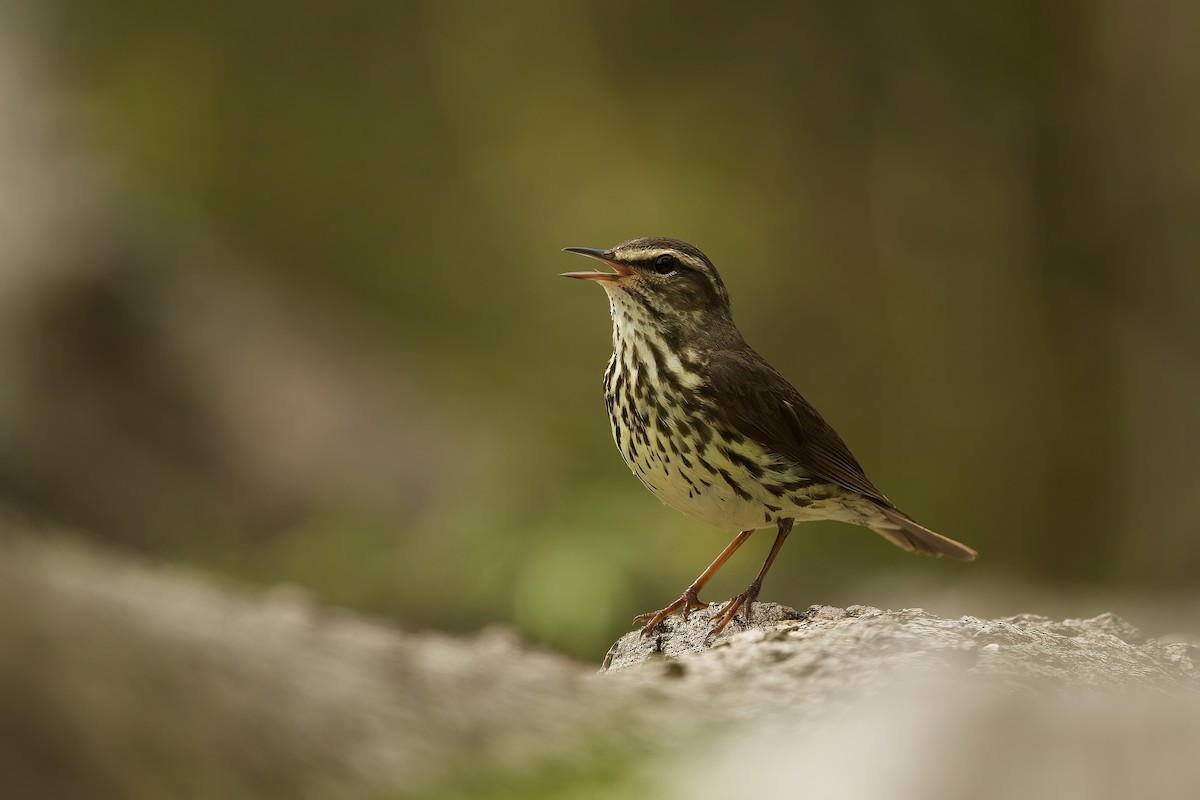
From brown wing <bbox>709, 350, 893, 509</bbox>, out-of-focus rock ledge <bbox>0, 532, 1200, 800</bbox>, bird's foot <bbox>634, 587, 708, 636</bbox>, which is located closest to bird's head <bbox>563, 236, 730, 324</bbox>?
brown wing <bbox>709, 350, 893, 509</bbox>

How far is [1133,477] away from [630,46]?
5.67m

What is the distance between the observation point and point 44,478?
9922 mm

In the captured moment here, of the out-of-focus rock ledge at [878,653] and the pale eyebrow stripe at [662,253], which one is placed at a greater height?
the pale eyebrow stripe at [662,253]

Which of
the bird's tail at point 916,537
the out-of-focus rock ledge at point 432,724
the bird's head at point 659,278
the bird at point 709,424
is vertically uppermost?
the bird's head at point 659,278

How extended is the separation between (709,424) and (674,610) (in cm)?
69

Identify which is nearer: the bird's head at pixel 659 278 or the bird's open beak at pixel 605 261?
the bird's open beak at pixel 605 261

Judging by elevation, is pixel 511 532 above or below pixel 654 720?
above

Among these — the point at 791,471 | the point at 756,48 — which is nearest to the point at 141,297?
the point at 756,48

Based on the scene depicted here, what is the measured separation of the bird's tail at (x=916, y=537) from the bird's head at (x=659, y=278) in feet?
3.30

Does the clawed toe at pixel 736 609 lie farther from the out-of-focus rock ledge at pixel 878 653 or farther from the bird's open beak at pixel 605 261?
the bird's open beak at pixel 605 261

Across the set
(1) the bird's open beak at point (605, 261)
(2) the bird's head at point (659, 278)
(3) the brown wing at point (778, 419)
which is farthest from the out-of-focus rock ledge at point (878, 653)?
(1) the bird's open beak at point (605, 261)

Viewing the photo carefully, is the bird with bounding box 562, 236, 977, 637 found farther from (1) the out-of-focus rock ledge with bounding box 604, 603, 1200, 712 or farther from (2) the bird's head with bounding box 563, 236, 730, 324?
(1) the out-of-focus rock ledge with bounding box 604, 603, 1200, 712

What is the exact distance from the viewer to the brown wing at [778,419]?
14.7 ft

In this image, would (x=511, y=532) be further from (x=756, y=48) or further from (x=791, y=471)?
(x=756, y=48)
